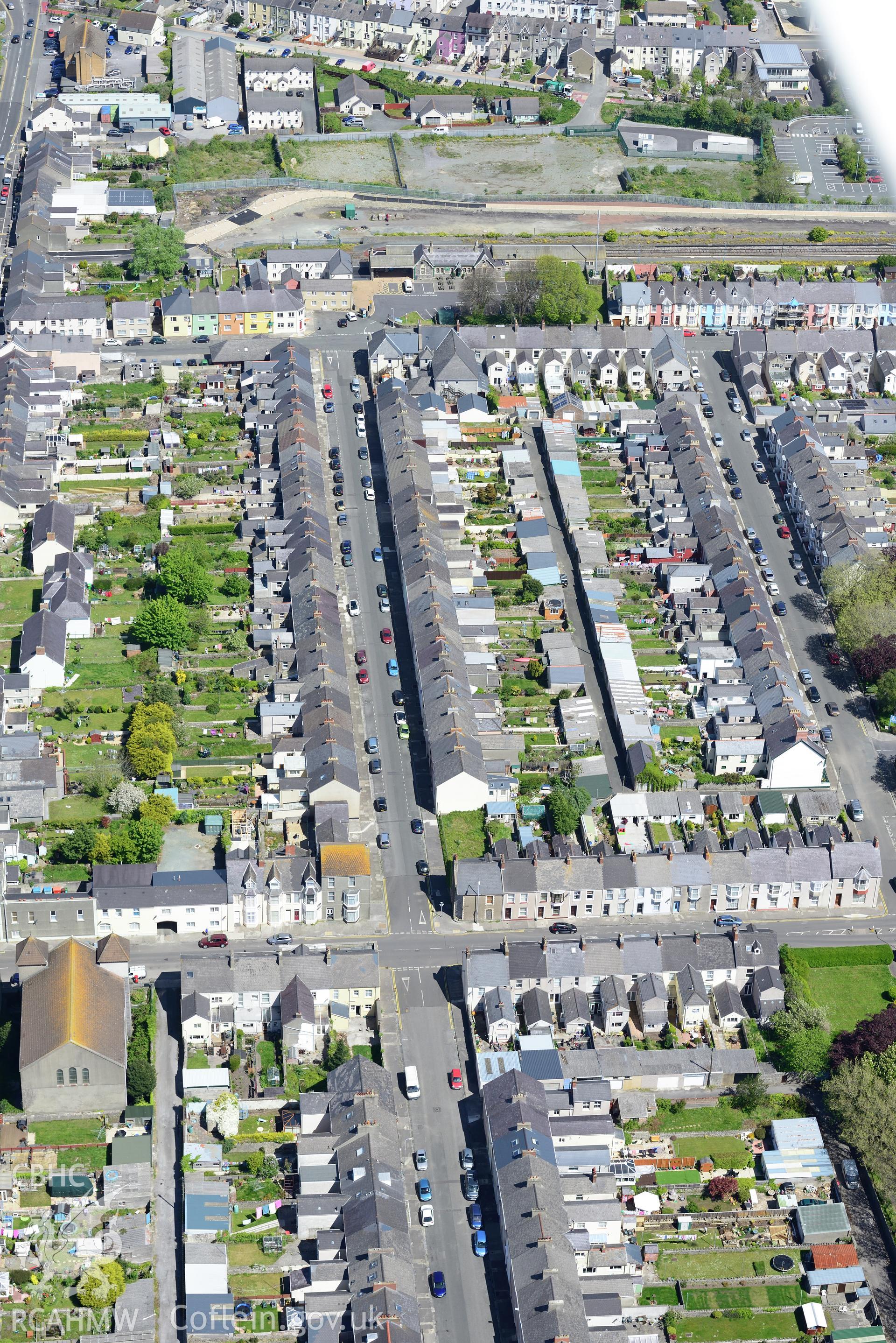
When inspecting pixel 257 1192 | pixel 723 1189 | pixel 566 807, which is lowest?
pixel 723 1189

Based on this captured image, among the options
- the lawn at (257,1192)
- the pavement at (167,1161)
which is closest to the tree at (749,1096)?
the lawn at (257,1192)

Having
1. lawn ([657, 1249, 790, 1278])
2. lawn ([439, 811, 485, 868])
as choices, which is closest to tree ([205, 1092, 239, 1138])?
lawn ([657, 1249, 790, 1278])

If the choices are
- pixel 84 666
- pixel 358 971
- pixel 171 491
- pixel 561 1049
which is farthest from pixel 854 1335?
pixel 171 491

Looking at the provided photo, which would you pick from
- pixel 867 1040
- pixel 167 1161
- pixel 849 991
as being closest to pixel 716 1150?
pixel 867 1040

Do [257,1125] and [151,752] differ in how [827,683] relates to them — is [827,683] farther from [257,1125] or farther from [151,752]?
[257,1125]

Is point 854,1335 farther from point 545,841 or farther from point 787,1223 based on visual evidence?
point 545,841

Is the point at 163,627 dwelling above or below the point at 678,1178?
above
